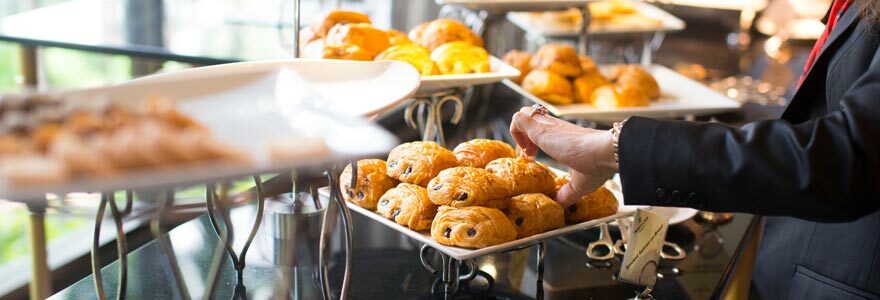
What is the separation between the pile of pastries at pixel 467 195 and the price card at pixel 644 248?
65 millimetres

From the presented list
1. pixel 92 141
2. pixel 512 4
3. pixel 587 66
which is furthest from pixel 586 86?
pixel 92 141

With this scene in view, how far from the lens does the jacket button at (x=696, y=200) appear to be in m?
0.96

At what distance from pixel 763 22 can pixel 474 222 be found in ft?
16.3

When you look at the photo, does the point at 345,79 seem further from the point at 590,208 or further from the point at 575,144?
the point at 590,208

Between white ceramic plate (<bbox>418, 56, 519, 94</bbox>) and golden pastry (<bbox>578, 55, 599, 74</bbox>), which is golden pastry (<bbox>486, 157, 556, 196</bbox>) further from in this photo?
golden pastry (<bbox>578, 55, 599, 74</bbox>)

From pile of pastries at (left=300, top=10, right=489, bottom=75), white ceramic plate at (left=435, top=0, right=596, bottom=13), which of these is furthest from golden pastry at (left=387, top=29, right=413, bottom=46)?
white ceramic plate at (left=435, top=0, right=596, bottom=13)

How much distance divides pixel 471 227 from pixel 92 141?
56 centimetres

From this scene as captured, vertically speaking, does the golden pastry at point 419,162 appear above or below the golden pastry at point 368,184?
above

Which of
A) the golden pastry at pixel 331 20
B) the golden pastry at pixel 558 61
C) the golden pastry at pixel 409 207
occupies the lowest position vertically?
the golden pastry at pixel 409 207

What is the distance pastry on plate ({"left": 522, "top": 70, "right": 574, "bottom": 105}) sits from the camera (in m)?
2.10

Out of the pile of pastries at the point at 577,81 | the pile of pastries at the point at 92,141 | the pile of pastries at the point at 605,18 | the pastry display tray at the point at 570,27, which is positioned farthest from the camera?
the pile of pastries at the point at 605,18

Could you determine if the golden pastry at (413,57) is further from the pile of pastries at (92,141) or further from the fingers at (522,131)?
the pile of pastries at (92,141)

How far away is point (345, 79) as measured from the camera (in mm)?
914

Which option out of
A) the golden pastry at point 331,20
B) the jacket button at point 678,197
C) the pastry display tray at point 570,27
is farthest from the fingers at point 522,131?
the pastry display tray at point 570,27
